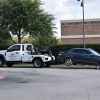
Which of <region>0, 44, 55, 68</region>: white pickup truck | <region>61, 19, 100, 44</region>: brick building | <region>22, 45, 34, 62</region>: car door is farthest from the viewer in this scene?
<region>61, 19, 100, 44</region>: brick building

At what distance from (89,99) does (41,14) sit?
43689mm

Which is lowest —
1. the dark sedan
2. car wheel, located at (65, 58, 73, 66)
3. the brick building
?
car wheel, located at (65, 58, 73, 66)

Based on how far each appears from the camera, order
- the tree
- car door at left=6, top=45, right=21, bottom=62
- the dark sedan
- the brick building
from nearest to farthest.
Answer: the dark sedan
car door at left=6, top=45, right=21, bottom=62
the tree
the brick building

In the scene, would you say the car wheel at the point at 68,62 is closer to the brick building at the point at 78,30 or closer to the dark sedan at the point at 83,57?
the dark sedan at the point at 83,57

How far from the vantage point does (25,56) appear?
36.1 meters

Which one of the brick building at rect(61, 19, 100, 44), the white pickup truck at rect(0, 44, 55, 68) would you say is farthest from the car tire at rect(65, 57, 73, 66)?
the brick building at rect(61, 19, 100, 44)

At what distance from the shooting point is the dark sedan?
34438 mm

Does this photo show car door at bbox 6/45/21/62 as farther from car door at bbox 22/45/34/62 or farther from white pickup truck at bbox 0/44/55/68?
car door at bbox 22/45/34/62

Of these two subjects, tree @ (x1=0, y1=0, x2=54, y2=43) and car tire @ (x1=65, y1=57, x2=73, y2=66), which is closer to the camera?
car tire @ (x1=65, y1=57, x2=73, y2=66)

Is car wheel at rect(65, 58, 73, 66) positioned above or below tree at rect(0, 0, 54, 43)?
below

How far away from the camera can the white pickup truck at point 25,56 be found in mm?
35812

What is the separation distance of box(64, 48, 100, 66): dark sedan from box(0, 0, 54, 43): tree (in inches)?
780

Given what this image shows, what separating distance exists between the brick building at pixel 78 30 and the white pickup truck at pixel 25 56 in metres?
38.5

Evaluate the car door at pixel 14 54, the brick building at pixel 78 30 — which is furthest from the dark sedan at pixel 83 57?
the brick building at pixel 78 30
